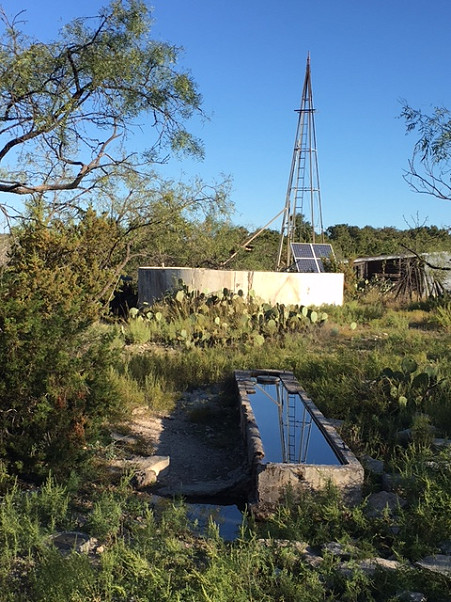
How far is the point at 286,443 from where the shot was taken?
213 inches

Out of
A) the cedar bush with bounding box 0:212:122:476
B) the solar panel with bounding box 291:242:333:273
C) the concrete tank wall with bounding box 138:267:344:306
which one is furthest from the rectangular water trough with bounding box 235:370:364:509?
the solar panel with bounding box 291:242:333:273

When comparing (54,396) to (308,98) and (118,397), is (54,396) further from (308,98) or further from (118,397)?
(308,98)

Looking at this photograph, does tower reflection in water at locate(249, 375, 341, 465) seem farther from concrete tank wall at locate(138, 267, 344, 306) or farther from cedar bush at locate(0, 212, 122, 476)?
concrete tank wall at locate(138, 267, 344, 306)

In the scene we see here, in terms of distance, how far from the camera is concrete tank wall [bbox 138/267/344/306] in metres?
13.2

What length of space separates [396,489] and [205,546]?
168 cm

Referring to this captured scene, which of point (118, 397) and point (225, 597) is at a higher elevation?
point (118, 397)

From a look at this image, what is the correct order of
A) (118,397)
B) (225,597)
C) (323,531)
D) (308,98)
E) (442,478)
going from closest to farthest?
1. (225,597)
2. (323,531)
3. (442,478)
4. (118,397)
5. (308,98)

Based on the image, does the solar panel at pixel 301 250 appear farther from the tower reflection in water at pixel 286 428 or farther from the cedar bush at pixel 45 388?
the cedar bush at pixel 45 388

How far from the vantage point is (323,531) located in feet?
12.1

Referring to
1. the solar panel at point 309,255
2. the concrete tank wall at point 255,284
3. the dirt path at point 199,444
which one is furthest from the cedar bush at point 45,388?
the solar panel at point 309,255

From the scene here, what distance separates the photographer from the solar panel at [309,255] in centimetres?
1747

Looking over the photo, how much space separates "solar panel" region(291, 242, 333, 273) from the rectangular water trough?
990 centimetres

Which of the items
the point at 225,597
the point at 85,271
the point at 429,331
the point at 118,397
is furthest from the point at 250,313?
the point at 225,597

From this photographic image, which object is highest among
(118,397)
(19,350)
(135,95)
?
(135,95)
